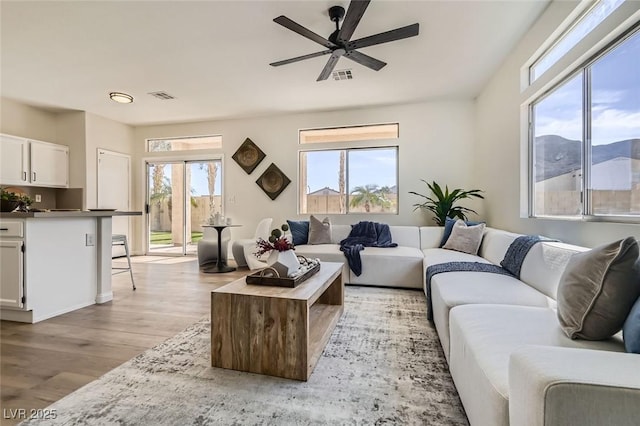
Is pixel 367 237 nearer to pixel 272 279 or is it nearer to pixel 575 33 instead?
pixel 272 279

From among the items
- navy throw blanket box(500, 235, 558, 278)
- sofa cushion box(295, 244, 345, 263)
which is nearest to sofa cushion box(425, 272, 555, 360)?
navy throw blanket box(500, 235, 558, 278)

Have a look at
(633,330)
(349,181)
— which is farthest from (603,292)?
(349,181)

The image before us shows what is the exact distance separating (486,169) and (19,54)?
606 cm

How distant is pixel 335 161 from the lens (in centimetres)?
535

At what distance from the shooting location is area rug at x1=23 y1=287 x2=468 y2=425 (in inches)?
52.8

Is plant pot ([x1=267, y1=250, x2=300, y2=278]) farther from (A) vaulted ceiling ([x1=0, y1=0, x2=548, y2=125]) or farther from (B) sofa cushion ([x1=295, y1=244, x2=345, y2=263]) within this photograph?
(A) vaulted ceiling ([x1=0, y1=0, x2=548, y2=125])

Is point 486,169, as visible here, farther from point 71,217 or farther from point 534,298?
point 71,217

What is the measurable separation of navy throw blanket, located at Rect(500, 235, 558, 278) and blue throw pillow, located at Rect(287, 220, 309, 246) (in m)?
2.68

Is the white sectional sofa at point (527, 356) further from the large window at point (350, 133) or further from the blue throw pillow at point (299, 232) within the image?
the large window at point (350, 133)

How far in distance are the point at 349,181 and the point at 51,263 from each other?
163 inches

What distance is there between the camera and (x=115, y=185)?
5.78 meters

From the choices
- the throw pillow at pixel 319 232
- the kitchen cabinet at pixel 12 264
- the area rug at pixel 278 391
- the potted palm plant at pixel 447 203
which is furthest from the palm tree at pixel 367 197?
the kitchen cabinet at pixel 12 264

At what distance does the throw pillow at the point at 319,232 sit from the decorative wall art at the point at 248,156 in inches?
77.3

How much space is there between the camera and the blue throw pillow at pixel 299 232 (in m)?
4.44
